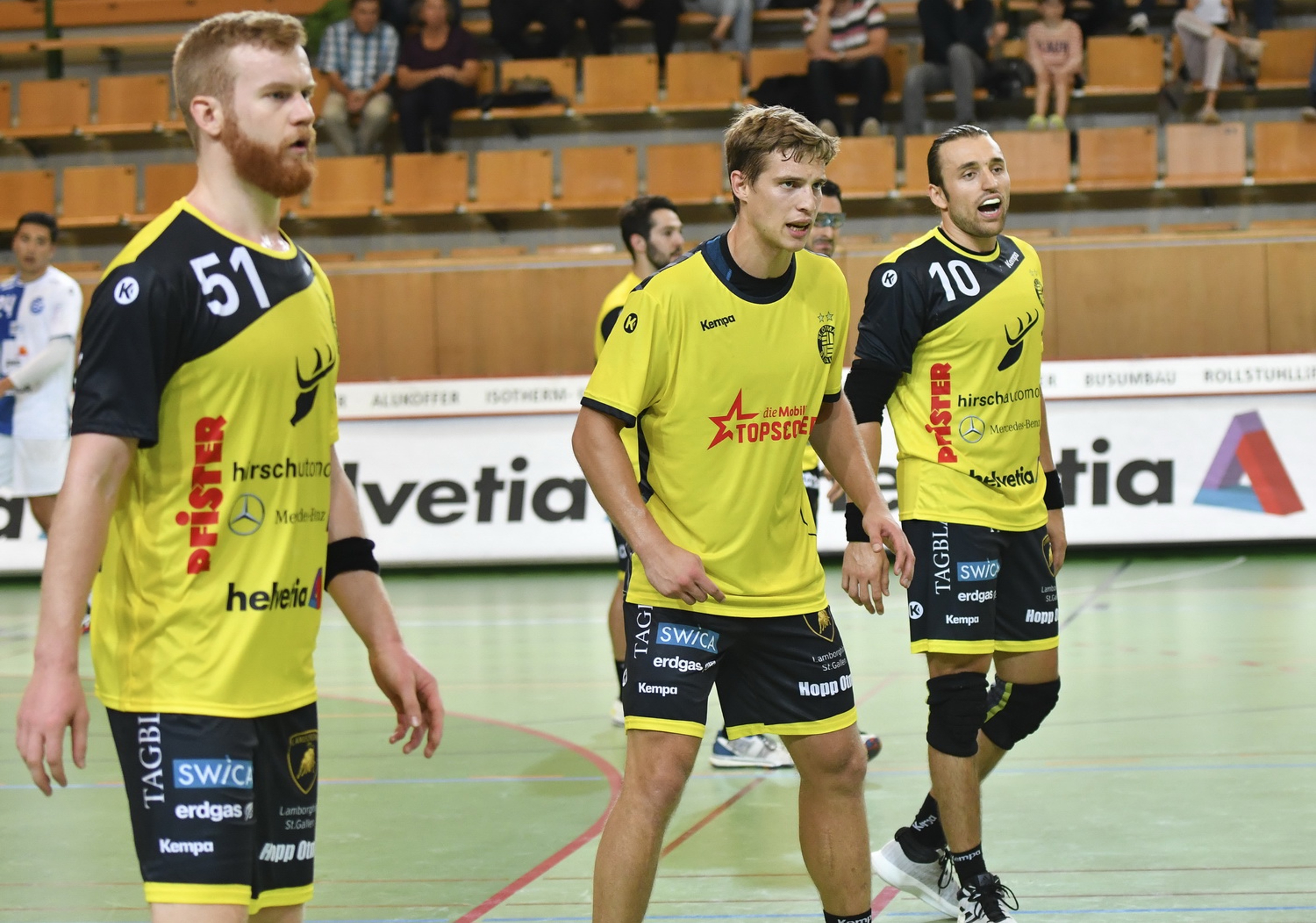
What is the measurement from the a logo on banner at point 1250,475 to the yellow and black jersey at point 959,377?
7984mm

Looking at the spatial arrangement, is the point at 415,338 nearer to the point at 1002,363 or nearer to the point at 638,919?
the point at 1002,363

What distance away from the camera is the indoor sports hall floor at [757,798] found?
14.6 ft

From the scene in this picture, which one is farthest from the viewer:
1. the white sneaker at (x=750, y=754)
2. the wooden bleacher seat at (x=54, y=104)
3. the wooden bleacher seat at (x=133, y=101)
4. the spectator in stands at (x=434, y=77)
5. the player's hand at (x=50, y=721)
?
the wooden bleacher seat at (x=54, y=104)

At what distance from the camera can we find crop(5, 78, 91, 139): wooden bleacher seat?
17.3 meters

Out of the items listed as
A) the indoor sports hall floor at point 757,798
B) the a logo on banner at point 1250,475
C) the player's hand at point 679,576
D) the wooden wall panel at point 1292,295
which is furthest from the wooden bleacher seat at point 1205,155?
the player's hand at point 679,576

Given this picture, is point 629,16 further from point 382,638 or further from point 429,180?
point 382,638

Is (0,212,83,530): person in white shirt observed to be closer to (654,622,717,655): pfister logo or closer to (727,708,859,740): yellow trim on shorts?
(654,622,717,655): pfister logo

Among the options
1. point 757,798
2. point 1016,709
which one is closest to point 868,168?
point 757,798

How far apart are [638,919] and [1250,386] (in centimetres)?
976

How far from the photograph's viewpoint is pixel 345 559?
9.61 feet

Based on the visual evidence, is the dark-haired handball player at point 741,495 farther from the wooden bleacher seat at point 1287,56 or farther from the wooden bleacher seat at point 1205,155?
the wooden bleacher seat at point 1287,56

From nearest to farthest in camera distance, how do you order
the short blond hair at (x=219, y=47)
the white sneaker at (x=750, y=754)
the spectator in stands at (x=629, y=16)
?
the short blond hair at (x=219, y=47) < the white sneaker at (x=750, y=754) < the spectator in stands at (x=629, y=16)

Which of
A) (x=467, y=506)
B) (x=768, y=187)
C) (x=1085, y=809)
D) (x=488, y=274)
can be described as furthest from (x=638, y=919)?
(x=488, y=274)

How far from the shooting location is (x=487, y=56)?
1761cm
